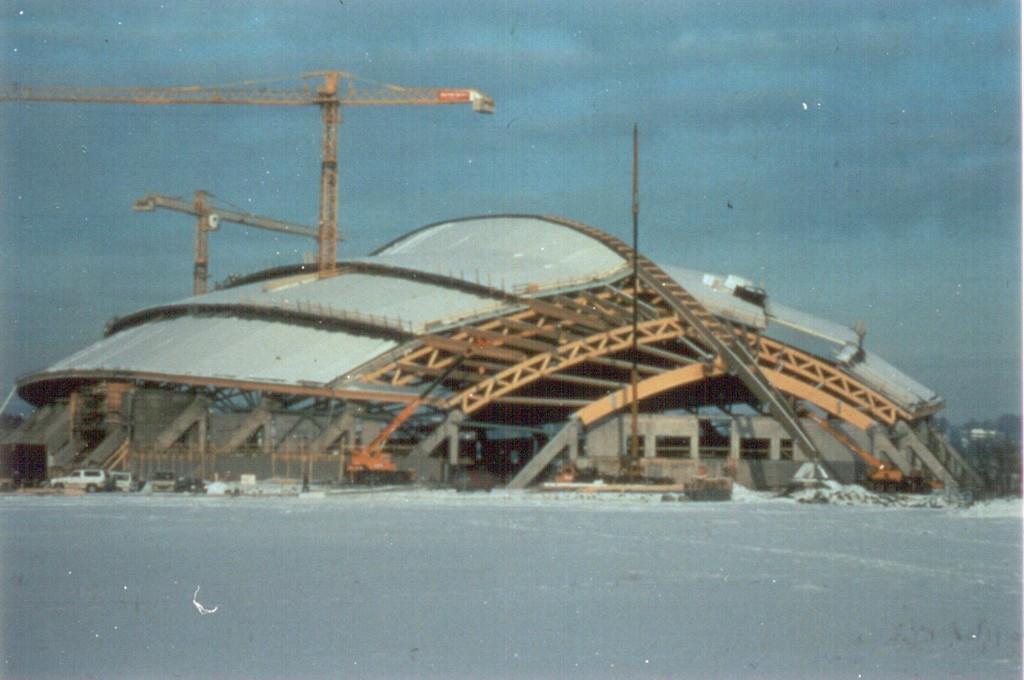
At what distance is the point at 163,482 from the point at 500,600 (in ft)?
111

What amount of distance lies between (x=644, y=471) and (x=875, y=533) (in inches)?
1110

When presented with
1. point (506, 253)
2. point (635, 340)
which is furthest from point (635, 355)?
point (506, 253)

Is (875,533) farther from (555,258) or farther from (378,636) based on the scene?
(555,258)

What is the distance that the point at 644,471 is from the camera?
57.5 m

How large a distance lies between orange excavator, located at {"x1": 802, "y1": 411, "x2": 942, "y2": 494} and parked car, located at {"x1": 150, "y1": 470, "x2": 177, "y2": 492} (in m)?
26.7

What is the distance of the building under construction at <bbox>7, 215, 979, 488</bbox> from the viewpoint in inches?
2254

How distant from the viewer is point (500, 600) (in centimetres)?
1831

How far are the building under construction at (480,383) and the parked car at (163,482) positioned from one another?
175cm

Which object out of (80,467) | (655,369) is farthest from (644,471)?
(80,467)

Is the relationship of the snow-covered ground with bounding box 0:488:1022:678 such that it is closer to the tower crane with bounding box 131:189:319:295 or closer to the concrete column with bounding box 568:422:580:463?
the concrete column with bounding box 568:422:580:463

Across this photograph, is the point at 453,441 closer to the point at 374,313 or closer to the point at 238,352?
the point at 374,313

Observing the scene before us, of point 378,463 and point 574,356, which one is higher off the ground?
point 574,356

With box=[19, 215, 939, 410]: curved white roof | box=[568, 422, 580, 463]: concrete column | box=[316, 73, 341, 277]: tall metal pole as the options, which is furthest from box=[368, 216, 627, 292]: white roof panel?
box=[316, 73, 341, 277]: tall metal pole

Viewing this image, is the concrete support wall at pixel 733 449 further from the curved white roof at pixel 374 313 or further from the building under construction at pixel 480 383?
the curved white roof at pixel 374 313
